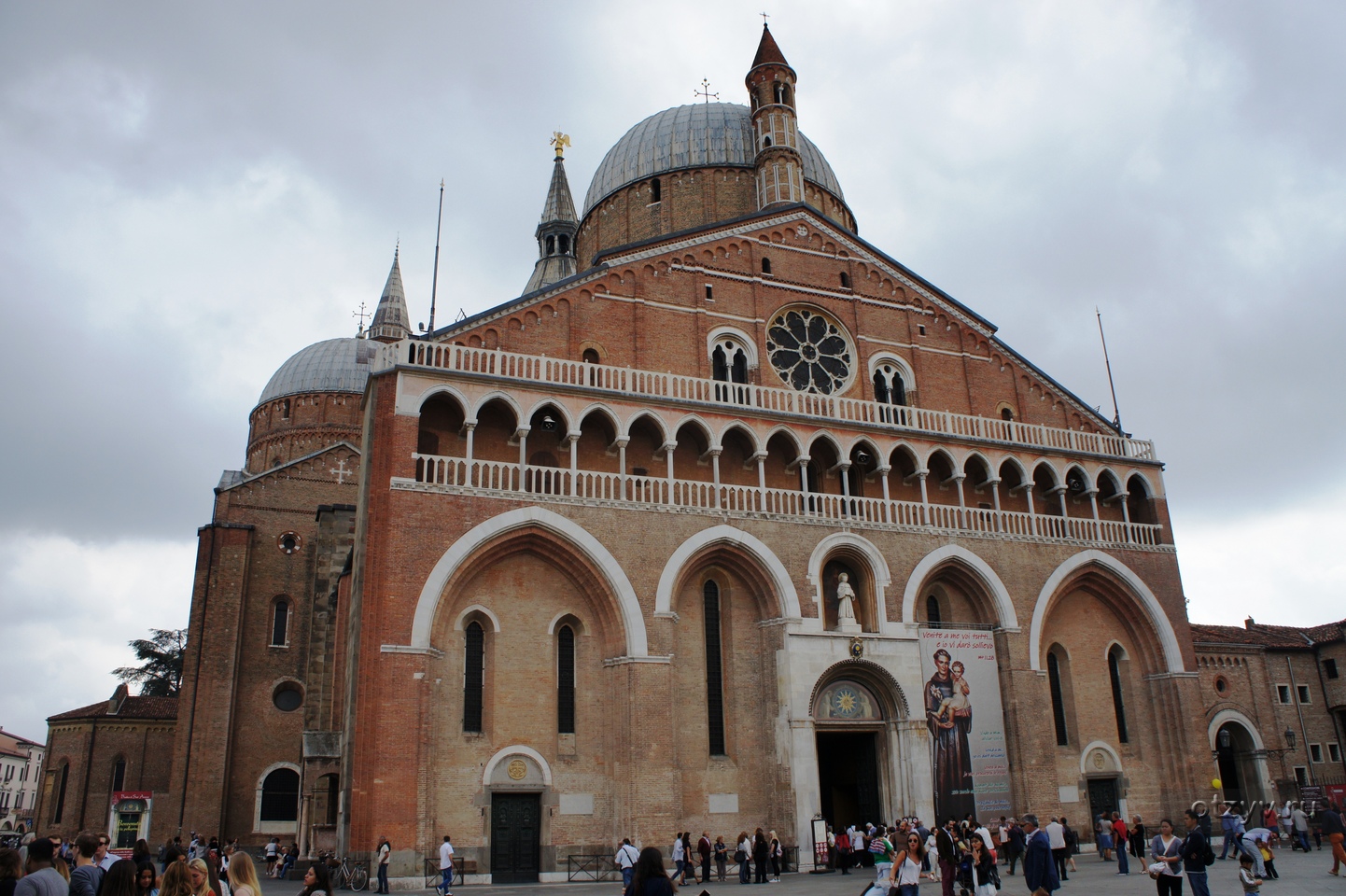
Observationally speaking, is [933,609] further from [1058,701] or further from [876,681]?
[1058,701]

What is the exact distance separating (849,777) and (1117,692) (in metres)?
7.96

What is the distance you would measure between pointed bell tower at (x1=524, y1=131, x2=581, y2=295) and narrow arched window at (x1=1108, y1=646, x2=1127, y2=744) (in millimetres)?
28805

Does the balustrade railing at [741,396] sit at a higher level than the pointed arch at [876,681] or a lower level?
higher

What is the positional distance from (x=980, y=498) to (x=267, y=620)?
22.2 metres

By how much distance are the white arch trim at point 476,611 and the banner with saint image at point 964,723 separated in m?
9.86

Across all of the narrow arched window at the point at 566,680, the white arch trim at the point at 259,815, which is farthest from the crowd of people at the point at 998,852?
the white arch trim at the point at 259,815

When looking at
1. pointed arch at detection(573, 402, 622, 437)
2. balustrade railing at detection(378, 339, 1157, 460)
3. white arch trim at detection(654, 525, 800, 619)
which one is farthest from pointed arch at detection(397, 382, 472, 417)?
white arch trim at detection(654, 525, 800, 619)

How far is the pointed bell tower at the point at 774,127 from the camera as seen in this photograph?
1204 inches

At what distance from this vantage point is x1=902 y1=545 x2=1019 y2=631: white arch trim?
24969 millimetres

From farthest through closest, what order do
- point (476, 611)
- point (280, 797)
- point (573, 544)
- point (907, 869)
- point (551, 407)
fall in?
1. point (280, 797)
2. point (551, 407)
3. point (573, 544)
4. point (476, 611)
5. point (907, 869)

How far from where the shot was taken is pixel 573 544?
72.1ft

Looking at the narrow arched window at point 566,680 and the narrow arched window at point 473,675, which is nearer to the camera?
the narrow arched window at point 473,675

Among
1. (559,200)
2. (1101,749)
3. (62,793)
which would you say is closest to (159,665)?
(62,793)

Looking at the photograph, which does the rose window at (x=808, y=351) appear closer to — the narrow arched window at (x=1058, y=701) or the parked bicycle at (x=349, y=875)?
the narrow arched window at (x=1058, y=701)
